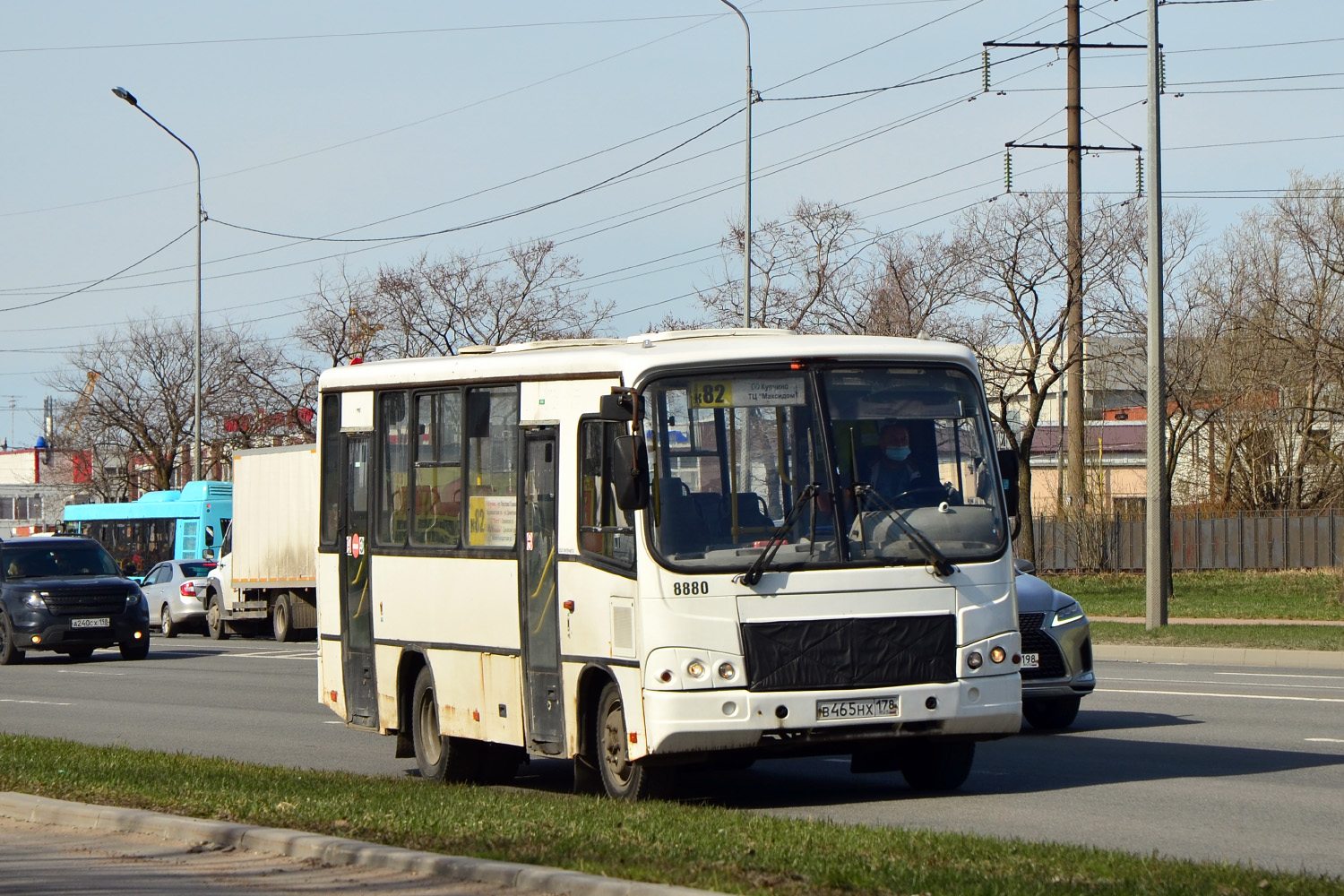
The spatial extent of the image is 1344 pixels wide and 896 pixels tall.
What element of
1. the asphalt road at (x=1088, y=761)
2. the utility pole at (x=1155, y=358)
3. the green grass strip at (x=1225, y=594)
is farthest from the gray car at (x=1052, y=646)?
the green grass strip at (x=1225, y=594)

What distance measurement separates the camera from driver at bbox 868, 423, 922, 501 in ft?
34.8

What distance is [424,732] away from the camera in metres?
12.8

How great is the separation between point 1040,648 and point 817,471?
4684 mm

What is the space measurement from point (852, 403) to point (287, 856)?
13.7 feet

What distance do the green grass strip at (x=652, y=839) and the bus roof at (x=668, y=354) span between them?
8.53 feet

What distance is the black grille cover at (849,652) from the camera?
402 inches

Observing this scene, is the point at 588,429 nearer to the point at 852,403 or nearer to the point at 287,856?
the point at 852,403

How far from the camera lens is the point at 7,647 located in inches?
1151

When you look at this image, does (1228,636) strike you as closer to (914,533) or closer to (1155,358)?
(1155,358)

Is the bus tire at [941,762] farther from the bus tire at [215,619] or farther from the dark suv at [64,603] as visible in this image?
the bus tire at [215,619]

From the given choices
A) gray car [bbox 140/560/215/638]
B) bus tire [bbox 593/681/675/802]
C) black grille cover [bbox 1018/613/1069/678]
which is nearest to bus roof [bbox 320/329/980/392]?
bus tire [bbox 593/681/675/802]

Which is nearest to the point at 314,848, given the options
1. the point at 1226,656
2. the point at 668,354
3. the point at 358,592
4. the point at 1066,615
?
the point at 668,354

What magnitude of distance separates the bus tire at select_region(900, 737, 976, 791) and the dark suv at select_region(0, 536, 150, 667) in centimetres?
2038

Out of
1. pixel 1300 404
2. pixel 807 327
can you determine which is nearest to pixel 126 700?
pixel 807 327
